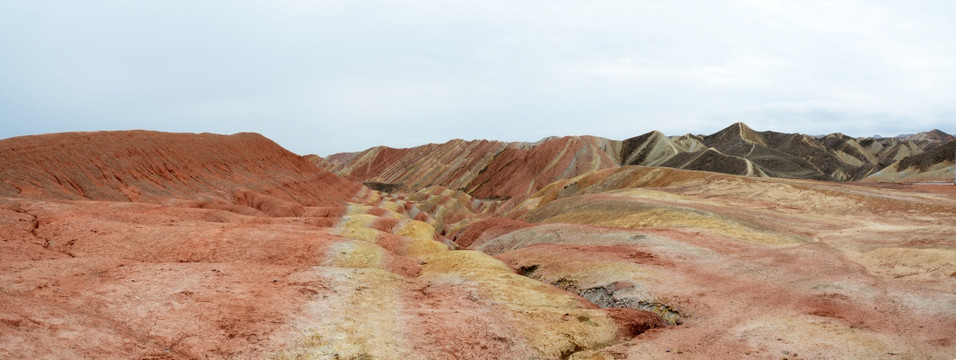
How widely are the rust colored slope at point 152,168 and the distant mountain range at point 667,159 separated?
52.7 metres

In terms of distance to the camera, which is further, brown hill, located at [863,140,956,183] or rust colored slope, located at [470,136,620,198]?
rust colored slope, located at [470,136,620,198]

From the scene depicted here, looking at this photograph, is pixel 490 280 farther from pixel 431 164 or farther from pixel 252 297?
pixel 431 164

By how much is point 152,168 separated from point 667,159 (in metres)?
103

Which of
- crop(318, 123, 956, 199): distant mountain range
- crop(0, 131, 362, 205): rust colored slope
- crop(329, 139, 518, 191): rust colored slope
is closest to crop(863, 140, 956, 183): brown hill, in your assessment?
crop(318, 123, 956, 199): distant mountain range

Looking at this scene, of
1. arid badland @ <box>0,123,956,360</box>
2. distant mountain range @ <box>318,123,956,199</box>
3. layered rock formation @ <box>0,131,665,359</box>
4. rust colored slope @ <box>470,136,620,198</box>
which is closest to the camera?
layered rock formation @ <box>0,131,665,359</box>

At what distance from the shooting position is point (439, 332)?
16141mm

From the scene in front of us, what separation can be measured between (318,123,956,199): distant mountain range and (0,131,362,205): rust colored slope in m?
52.7

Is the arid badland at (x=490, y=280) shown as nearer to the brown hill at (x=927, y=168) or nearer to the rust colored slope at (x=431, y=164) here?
the brown hill at (x=927, y=168)

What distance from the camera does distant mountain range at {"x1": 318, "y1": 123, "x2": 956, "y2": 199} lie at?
101500 mm

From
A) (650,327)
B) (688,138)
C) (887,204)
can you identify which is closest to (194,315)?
(650,327)

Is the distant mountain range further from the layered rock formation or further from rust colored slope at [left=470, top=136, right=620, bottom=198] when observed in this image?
the layered rock formation

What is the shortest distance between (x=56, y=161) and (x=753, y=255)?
6082 centimetres

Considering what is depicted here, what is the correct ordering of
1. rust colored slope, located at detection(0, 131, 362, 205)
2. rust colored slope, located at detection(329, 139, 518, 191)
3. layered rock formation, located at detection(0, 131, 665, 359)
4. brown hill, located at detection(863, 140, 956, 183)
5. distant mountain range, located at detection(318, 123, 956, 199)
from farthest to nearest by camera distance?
rust colored slope, located at detection(329, 139, 518, 191) < distant mountain range, located at detection(318, 123, 956, 199) < brown hill, located at detection(863, 140, 956, 183) < rust colored slope, located at detection(0, 131, 362, 205) < layered rock formation, located at detection(0, 131, 665, 359)

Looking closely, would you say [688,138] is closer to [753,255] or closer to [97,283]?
[753,255]
